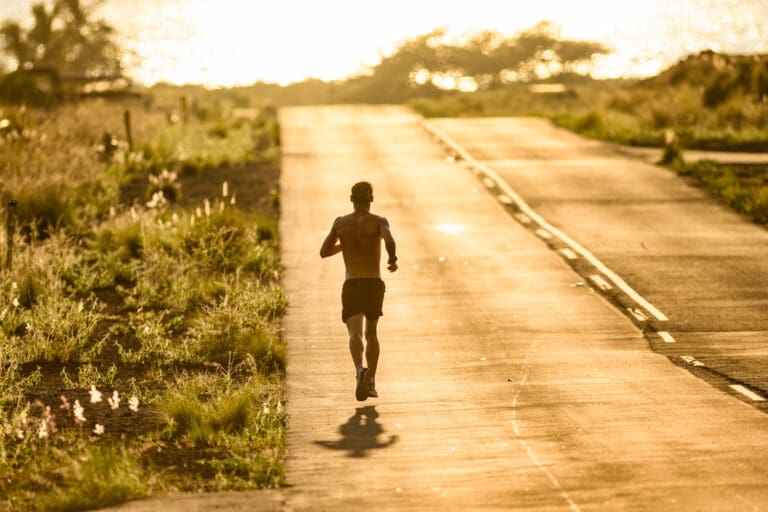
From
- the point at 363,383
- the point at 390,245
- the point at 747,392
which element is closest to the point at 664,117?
the point at 747,392

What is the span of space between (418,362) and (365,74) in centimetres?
7143

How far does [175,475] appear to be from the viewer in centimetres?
1164

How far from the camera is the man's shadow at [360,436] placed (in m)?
12.2

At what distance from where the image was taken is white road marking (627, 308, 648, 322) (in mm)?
17344

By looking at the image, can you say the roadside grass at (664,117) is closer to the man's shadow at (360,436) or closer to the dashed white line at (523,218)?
the dashed white line at (523,218)

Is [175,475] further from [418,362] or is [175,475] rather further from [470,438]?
[418,362]

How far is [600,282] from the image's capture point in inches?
773

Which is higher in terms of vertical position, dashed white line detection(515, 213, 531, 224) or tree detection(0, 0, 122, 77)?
tree detection(0, 0, 122, 77)

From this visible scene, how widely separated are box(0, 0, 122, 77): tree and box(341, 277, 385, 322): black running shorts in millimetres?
57688

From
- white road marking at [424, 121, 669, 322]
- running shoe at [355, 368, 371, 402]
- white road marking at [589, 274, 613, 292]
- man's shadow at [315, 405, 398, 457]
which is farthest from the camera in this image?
white road marking at [589, 274, 613, 292]

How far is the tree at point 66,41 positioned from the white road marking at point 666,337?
55.8 m

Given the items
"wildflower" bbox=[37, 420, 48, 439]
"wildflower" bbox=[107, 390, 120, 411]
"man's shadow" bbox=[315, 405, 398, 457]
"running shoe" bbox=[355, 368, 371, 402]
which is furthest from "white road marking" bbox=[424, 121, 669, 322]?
"wildflower" bbox=[37, 420, 48, 439]

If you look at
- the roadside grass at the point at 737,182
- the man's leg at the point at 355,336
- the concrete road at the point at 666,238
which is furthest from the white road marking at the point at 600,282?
the man's leg at the point at 355,336

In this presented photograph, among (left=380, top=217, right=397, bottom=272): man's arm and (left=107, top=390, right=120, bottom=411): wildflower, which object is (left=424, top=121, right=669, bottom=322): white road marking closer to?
(left=380, top=217, right=397, bottom=272): man's arm
